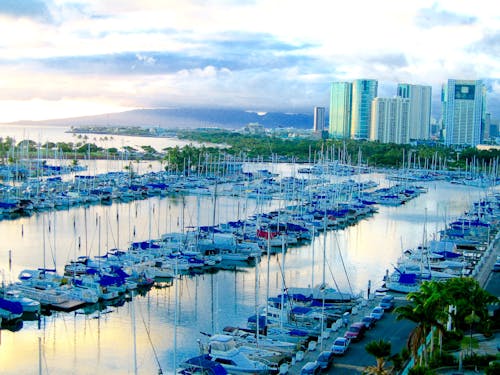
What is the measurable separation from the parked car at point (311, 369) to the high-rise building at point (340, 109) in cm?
12322

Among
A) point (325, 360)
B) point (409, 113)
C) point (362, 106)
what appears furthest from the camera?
point (362, 106)

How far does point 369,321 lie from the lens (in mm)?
15125

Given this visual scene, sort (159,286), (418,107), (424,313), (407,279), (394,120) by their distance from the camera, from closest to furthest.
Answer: (424,313), (407,279), (159,286), (394,120), (418,107)

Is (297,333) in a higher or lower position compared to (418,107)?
lower

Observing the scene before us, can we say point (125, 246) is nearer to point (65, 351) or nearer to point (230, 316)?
point (230, 316)

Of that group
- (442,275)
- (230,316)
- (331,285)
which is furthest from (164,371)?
(442,275)

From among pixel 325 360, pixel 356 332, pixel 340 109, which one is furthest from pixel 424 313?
pixel 340 109

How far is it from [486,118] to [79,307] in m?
131

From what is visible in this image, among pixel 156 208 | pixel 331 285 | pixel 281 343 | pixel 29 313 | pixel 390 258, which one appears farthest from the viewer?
pixel 156 208

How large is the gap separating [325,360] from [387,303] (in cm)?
437

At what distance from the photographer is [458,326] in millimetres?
13078

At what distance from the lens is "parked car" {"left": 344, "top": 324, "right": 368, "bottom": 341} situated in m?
14.1

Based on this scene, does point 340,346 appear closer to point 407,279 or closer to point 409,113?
point 407,279

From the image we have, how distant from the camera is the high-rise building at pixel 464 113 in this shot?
11550 cm
